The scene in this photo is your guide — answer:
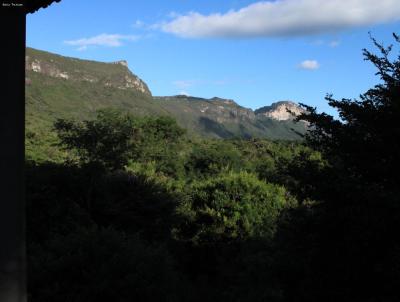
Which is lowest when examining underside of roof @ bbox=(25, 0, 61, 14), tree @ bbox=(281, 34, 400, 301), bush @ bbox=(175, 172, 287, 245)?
bush @ bbox=(175, 172, 287, 245)

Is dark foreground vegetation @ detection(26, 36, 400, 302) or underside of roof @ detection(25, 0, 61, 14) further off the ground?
underside of roof @ detection(25, 0, 61, 14)

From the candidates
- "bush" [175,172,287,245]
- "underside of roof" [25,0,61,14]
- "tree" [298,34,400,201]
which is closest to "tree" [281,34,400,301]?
"tree" [298,34,400,201]

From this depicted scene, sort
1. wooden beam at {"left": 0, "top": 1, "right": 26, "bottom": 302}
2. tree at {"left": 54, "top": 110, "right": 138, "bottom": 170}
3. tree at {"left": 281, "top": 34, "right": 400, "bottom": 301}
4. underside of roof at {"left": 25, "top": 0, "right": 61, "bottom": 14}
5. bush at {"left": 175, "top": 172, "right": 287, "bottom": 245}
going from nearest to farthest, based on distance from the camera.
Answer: wooden beam at {"left": 0, "top": 1, "right": 26, "bottom": 302} → underside of roof at {"left": 25, "top": 0, "right": 61, "bottom": 14} → tree at {"left": 281, "top": 34, "right": 400, "bottom": 301} → bush at {"left": 175, "top": 172, "right": 287, "bottom": 245} → tree at {"left": 54, "top": 110, "right": 138, "bottom": 170}

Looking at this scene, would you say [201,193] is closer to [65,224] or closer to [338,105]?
[65,224]

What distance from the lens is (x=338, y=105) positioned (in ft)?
30.9

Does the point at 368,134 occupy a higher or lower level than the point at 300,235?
higher

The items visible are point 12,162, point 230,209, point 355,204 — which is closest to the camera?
point 12,162

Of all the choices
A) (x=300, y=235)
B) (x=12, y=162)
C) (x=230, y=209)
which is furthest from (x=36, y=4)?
(x=230, y=209)

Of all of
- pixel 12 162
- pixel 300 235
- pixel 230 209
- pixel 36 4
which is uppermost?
pixel 36 4

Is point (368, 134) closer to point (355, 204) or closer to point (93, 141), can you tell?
point (355, 204)

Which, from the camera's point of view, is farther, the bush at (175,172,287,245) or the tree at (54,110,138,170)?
the tree at (54,110,138,170)

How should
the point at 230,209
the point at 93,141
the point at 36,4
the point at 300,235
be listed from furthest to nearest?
the point at 93,141, the point at 230,209, the point at 300,235, the point at 36,4

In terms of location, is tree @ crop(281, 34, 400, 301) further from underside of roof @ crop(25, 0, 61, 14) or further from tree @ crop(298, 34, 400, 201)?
underside of roof @ crop(25, 0, 61, 14)

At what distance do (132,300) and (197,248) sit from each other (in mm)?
19097
